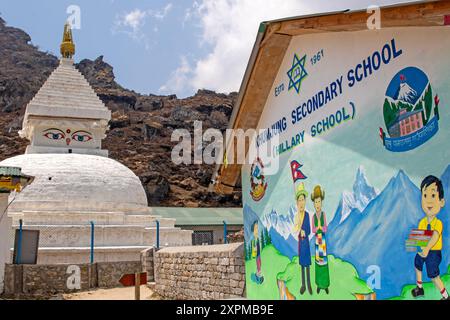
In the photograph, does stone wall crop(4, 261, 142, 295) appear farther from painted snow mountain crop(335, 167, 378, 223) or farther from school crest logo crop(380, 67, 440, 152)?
school crest logo crop(380, 67, 440, 152)

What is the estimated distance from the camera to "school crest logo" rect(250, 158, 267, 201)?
9914 mm

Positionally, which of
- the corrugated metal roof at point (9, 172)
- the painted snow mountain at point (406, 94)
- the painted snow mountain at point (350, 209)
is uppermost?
the corrugated metal roof at point (9, 172)

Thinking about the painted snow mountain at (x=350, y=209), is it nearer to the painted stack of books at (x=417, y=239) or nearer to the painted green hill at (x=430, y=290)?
the painted stack of books at (x=417, y=239)

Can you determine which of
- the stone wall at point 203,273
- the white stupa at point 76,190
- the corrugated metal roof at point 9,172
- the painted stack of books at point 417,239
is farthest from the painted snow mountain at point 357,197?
the white stupa at point 76,190

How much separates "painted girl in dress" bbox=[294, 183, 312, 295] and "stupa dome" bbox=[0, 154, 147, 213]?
1676 cm

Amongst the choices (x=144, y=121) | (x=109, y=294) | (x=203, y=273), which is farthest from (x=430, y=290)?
(x=144, y=121)

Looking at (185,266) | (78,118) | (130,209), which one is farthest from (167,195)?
(185,266)

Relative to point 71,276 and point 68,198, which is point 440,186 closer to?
point 71,276

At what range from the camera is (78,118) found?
2900 cm

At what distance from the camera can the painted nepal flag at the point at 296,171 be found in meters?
8.30

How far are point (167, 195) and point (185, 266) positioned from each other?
45157mm

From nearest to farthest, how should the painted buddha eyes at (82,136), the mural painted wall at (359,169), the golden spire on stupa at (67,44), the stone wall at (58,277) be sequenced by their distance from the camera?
1. the mural painted wall at (359,169)
2. the stone wall at (58,277)
3. the painted buddha eyes at (82,136)
4. the golden spire on stupa at (67,44)

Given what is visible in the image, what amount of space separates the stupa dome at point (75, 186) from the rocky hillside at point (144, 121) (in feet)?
99.4

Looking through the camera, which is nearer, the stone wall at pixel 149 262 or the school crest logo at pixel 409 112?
the school crest logo at pixel 409 112
